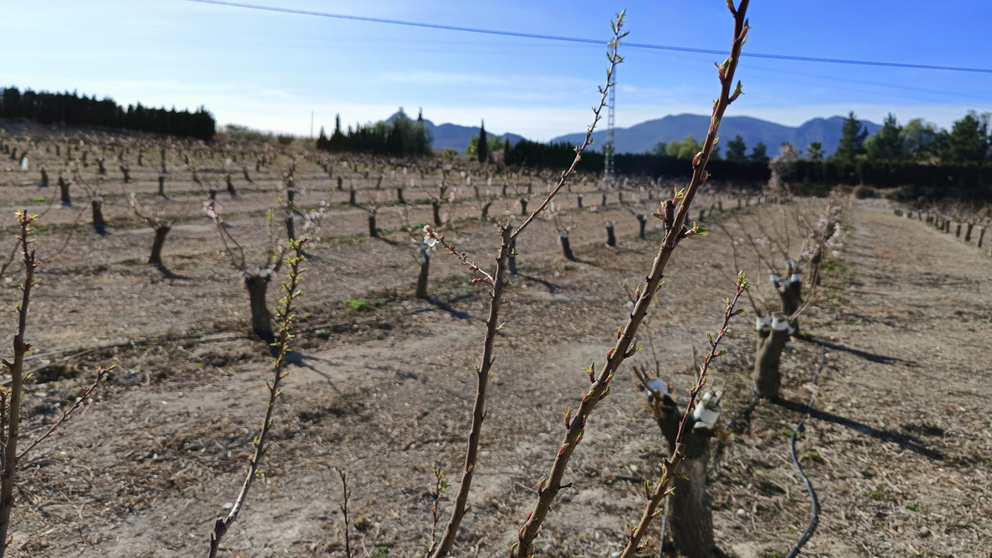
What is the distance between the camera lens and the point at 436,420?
515cm

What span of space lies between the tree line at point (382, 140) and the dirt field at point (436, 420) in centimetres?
3882

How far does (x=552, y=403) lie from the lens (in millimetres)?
5648

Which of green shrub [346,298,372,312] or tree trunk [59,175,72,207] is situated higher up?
tree trunk [59,175,72,207]

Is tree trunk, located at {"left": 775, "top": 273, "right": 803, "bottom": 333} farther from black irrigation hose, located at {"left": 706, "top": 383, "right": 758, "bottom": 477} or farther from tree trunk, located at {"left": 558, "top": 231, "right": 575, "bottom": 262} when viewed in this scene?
tree trunk, located at {"left": 558, "top": 231, "right": 575, "bottom": 262}

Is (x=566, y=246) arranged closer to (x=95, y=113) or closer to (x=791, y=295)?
(x=791, y=295)

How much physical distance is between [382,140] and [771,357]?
4615cm

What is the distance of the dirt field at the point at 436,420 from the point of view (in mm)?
3672

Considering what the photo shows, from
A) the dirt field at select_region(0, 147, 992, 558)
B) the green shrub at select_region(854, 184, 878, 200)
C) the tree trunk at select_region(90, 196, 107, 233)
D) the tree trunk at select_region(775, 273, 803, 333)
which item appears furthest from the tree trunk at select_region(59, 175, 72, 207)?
the green shrub at select_region(854, 184, 878, 200)

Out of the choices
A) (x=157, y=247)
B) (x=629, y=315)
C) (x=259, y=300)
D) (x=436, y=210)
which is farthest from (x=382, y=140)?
(x=629, y=315)

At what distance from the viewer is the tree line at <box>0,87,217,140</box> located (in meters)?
42.9

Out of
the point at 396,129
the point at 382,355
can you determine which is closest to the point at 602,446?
the point at 382,355

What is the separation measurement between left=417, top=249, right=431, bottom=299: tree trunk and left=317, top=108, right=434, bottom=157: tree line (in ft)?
130

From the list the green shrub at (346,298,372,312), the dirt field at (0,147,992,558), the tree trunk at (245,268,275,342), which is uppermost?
the tree trunk at (245,268,275,342)

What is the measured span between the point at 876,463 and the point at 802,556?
1649mm
